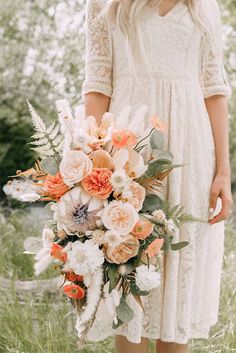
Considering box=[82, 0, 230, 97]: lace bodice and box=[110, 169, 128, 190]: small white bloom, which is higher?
box=[82, 0, 230, 97]: lace bodice

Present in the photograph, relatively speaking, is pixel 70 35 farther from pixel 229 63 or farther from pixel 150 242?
pixel 150 242

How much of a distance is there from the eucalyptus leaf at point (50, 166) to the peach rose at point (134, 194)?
0.22 m

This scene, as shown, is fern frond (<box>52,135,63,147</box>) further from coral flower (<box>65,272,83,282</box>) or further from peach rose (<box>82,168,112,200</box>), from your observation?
coral flower (<box>65,272,83,282</box>)

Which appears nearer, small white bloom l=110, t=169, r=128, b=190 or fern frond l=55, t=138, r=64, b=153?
small white bloom l=110, t=169, r=128, b=190

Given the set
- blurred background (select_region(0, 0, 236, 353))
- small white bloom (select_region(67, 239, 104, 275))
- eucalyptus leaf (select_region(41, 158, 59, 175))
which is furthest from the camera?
blurred background (select_region(0, 0, 236, 353))

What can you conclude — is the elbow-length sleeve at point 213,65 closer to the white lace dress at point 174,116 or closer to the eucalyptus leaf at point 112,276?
the white lace dress at point 174,116

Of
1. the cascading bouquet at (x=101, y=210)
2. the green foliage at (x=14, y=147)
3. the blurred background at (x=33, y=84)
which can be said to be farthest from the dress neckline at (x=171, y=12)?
the green foliage at (x=14, y=147)

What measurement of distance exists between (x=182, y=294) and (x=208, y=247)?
19cm

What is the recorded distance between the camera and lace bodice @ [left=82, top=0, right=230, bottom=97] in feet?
7.45

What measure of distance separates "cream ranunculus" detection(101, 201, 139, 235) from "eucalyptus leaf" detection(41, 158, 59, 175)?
0.20 m

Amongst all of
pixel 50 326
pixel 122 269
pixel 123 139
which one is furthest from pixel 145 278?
pixel 50 326

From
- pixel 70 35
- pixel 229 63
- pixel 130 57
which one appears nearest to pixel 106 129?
pixel 130 57

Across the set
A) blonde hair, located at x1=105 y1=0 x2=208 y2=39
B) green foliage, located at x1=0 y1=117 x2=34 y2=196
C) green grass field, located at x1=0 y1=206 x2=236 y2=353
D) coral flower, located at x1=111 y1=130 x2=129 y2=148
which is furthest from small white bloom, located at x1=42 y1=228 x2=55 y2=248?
green foliage, located at x1=0 y1=117 x2=34 y2=196

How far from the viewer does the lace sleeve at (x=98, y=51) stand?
2312 mm
